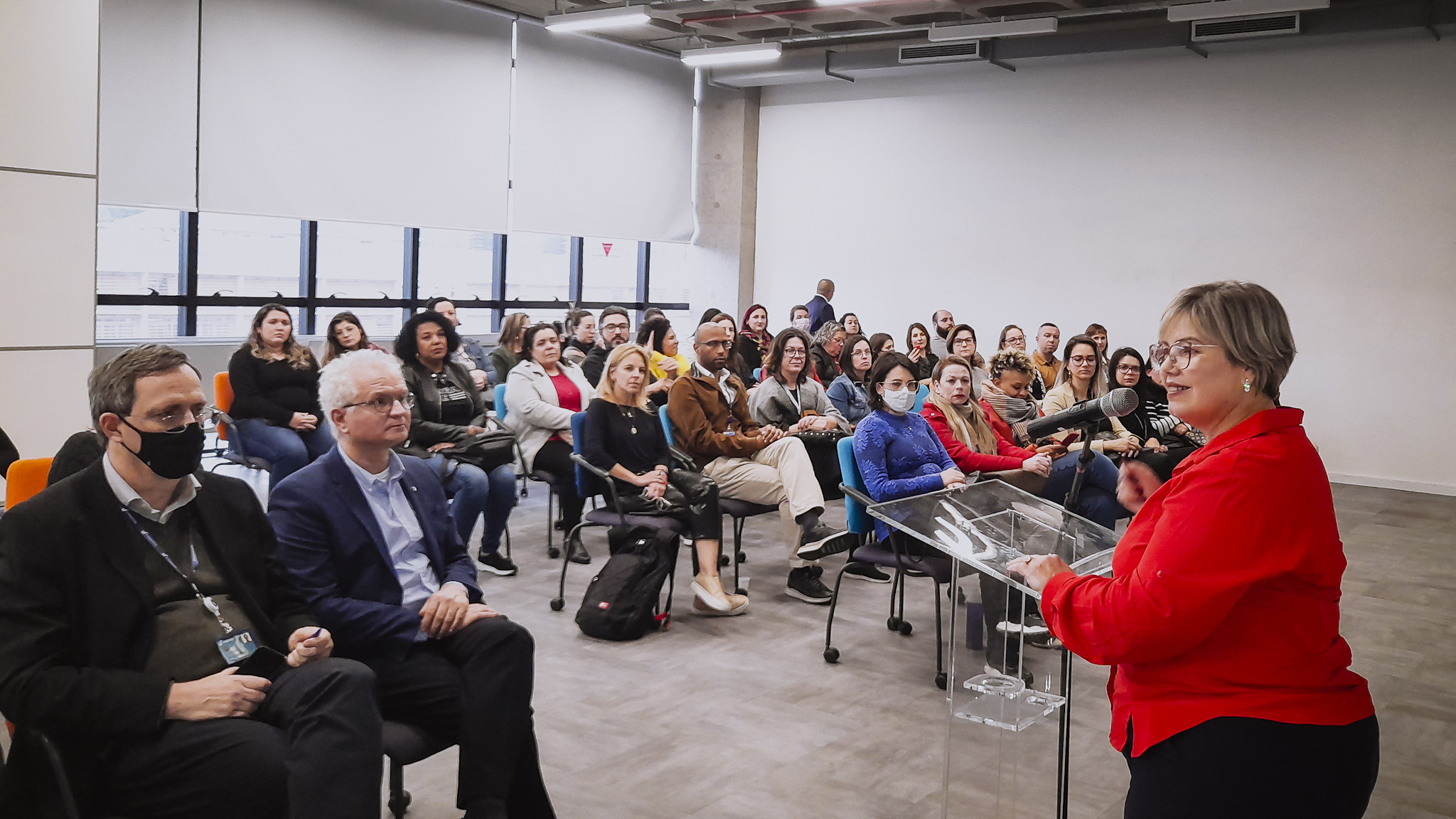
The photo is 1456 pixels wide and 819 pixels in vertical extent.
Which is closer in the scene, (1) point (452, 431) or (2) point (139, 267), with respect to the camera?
(1) point (452, 431)

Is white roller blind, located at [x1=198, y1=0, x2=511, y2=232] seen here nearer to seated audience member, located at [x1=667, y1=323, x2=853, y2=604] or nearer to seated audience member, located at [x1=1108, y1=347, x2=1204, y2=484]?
seated audience member, located at [x1=667, y1=323, x2=853, y2=604]

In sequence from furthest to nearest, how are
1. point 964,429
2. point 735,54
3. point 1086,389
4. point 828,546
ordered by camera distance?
1. point 735,54
2. point 1086,389
3. point 964,429
4. point 828,546

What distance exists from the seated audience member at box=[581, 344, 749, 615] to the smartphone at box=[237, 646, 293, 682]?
270cm

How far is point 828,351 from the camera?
9.18 meters

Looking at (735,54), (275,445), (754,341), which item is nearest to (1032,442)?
(754,341)

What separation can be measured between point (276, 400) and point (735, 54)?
6145 millimetres

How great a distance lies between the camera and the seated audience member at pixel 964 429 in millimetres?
5250

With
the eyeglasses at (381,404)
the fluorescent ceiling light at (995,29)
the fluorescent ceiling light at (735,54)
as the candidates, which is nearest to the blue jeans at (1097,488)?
the eyeglasses at (381,404)

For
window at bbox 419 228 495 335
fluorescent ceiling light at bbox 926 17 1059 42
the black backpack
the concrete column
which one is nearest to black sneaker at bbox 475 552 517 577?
the black backpack

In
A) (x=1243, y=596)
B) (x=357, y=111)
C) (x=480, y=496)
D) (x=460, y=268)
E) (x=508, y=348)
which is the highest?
(x=357, y=111)

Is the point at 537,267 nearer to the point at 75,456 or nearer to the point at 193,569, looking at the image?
the point at 75,456

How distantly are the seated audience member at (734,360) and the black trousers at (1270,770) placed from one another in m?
4.32

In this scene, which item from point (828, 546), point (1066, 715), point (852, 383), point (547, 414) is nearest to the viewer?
point (1066, 715)

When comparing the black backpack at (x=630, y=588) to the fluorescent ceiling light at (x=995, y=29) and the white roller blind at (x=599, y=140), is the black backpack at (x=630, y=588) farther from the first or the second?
the white roller blind at (x=599, y=140)
